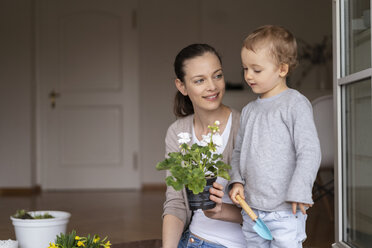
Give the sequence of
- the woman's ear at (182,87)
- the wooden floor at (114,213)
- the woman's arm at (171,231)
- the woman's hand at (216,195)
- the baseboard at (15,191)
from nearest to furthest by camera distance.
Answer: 1. the woman's hand at (216,195)
2. the woman's arm at (171,231)
3. the woman's ear at (182,87)
4. the wooden floor at (114,213)
5. the baseboard at (15,191)

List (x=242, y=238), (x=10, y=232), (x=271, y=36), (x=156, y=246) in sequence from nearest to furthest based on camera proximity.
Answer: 1. (x=271, y=36)
2. (x=242, y=238)
3. (x=156, y=246)
4. (x=10, y=232)

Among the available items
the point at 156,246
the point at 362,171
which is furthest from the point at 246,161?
the point at 156,246

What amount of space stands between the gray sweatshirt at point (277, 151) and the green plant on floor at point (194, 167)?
0.11 m

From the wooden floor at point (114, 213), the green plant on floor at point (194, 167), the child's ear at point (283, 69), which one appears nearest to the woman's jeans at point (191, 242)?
the green plant on floor at point (194, 167)

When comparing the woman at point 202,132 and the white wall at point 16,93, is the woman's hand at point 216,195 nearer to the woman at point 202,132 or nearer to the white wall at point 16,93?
the woman at point 202,132

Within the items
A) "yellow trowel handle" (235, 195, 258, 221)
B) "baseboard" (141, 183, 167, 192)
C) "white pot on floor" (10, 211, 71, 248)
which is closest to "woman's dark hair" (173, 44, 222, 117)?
"yellow trowel handle" (235, 195, 258, 221)

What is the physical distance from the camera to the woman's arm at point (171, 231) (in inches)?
76.7

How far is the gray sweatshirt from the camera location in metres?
1.55

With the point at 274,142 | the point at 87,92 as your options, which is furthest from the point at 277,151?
the point at 87,92

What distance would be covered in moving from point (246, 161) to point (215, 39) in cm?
448

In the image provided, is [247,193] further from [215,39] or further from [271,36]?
[215,39]

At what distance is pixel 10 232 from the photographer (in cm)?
332

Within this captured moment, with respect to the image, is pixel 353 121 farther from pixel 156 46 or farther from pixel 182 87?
pixel 156 46

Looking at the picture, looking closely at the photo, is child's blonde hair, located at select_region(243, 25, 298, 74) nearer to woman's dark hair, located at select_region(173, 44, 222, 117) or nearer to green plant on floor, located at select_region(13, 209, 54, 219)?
woman's dark hair, located at select_region(173, 44, 222, 117)
